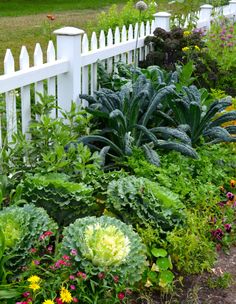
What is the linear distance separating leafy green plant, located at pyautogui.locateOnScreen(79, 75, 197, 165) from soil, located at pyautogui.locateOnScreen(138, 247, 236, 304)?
1.08 metres

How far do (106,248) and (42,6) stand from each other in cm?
1942

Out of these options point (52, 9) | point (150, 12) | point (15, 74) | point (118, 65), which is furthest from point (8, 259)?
point (52, 9)

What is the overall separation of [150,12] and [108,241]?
547cm

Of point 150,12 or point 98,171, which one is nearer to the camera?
point 98,171

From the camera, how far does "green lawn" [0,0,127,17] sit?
1878 centimetres

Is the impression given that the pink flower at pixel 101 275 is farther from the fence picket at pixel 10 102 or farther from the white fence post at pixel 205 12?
the white fence post at pixel 205 12

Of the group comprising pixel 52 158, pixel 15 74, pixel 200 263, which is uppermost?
pixel 15 74

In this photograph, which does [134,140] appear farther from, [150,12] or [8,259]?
[150,12]

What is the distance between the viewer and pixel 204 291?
3.26 meters

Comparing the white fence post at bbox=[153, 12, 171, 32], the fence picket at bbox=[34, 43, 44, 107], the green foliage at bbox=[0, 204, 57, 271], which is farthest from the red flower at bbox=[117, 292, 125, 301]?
the white fence post at bbox=[153, 12, 171, 32]

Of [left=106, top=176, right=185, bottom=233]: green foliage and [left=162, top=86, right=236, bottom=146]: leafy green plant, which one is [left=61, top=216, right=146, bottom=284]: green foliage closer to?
[left=106, top=176, right=185, bottom=233]: green foliage

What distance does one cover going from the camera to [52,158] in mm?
3596

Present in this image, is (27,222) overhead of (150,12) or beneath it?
beneath

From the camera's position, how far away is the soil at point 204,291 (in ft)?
10.2
